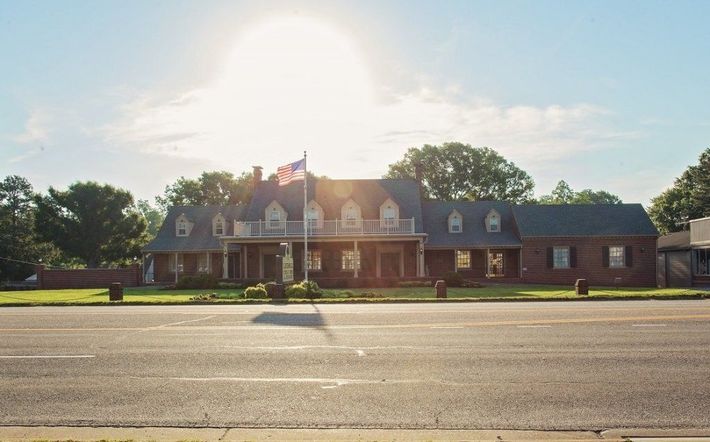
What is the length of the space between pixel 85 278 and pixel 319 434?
42.3m

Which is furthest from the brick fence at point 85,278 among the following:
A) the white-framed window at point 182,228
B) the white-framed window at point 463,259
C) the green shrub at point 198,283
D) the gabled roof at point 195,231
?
the white-framed window at point 463,259

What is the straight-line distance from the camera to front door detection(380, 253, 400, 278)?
45.8 metres

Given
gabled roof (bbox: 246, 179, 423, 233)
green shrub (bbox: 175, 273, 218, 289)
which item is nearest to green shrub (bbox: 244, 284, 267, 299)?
green shrub (bbox: 175, 273, 218, 289)

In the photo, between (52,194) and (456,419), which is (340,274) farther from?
(456,419)

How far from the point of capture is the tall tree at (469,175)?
78.4m

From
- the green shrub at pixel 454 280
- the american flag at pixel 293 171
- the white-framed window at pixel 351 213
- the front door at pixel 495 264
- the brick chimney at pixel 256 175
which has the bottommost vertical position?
the green shrub at pixel 454 280

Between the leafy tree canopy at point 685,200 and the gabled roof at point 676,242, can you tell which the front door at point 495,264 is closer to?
the gabled roof at point 676,242

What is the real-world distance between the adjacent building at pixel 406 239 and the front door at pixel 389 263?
3.0 inches

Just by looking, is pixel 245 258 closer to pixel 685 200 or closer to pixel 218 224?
pixel 218 224

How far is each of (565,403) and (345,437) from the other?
3.07 meters

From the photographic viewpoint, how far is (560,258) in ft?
145

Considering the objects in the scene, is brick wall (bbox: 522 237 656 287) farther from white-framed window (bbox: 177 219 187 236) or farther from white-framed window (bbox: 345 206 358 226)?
white-framed window (bbox: 177 219 187 236)

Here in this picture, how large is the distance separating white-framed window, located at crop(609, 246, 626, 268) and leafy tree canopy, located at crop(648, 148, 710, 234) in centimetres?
2465

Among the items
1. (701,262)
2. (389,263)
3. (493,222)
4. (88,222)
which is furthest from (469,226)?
(88,222)
